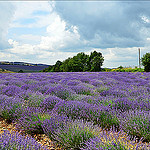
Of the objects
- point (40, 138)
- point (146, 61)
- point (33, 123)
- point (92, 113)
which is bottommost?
point (40, 138)

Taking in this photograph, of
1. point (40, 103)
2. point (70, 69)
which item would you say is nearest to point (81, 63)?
point (70, 69)

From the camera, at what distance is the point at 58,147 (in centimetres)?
228

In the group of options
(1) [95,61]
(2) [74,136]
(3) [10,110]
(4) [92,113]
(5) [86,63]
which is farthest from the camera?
(5) [86,63]

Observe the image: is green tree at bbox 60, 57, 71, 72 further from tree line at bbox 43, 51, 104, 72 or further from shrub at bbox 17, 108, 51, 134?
shrub at bbox 17, 108, 51, 134

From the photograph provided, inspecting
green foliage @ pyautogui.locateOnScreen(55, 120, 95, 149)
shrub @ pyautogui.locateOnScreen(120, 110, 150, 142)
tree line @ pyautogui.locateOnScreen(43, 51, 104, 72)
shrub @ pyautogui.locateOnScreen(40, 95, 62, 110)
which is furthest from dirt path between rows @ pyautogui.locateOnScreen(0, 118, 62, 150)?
tree line @ pyautogui.locateOnScreen(43, 51, 104, 72)

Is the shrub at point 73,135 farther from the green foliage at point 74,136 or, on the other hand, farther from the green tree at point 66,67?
the green tree at point 66,67

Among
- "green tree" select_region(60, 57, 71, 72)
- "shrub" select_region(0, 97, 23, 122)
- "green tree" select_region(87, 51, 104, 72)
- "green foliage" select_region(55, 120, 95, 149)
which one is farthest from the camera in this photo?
"green tree" select_region(60, 57, 71, 72)

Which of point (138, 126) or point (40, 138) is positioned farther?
point (40, 138)

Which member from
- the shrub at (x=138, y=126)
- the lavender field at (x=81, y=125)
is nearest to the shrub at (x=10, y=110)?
the lavender field at (x=81, y=125)

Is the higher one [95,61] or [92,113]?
[95,61]

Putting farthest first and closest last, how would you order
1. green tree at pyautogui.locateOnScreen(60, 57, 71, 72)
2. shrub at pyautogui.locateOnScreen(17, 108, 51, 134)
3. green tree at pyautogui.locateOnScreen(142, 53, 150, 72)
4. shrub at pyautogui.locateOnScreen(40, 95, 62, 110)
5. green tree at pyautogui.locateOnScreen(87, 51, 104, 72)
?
green tree at pyautogui.locateOnScreen(60, 57, 71, 72) < green tree at pyautogui.locateOnScreen(87, 51, 104, 72) < green tree at pyautogui.locateOnScreen(142, 53, 150, 72) < shrub at pyautogui.locateOnScreen(40, 95, 62, 110) < shrub at pyautogui.locateOnScreen(17, 108, 51, 134)

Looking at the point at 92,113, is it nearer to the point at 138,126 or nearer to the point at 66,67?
the point at 138,126

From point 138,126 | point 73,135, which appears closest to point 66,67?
point 138,126

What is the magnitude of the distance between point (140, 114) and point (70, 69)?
158 feet
